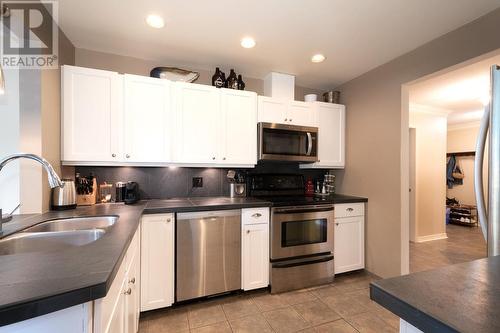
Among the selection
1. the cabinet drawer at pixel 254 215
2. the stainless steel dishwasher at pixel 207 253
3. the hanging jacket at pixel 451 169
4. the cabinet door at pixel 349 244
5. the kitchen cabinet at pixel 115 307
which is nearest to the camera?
the kitchen cabinet at pixel 115 307

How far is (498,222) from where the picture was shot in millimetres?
1164

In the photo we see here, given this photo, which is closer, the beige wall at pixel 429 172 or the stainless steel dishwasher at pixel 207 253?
the stainless steel dishwasher at pixel 207 253

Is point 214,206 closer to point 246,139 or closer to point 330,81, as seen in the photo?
point 246,139

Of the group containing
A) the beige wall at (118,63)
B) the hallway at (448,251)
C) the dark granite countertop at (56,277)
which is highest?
the beige wall at (118,63)

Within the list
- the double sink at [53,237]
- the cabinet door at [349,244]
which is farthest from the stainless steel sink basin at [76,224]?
the cabinet door at [349,244]

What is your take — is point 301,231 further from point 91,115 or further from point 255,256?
point 91,115

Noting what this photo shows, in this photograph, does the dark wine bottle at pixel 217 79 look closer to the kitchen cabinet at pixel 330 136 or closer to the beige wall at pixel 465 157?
the kitchen cabinet at pixel 330 136

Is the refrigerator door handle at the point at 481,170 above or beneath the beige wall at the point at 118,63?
beneath

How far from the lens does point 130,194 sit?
6.98ft

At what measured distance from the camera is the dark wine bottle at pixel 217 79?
8.20ft

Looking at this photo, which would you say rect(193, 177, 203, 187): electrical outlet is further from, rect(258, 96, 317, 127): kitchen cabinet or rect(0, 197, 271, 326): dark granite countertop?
rect(0, 197, 271, 326): dark granite countertop

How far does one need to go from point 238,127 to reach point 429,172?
4063 millimetres

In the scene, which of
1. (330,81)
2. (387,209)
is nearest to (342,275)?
(387,209)

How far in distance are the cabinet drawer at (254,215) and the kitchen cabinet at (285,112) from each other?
1.05m
